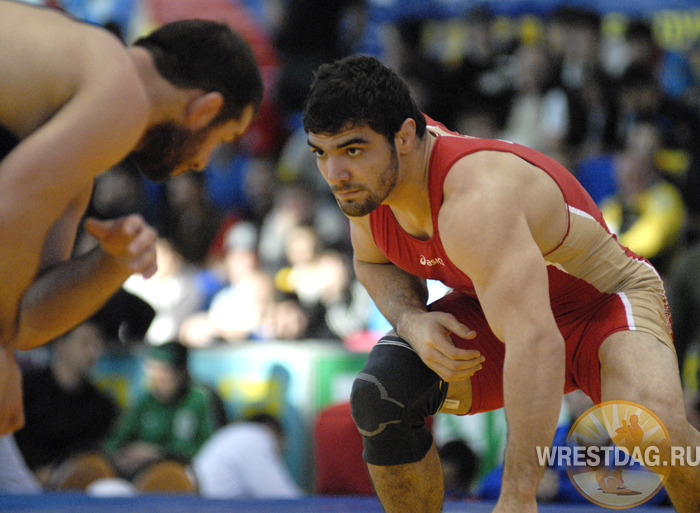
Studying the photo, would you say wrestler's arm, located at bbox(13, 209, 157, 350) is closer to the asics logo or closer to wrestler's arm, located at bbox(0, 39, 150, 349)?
wrestler's arm, located at bbox(0, 39, 150, 349)

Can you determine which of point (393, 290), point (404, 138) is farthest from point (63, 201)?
point (393, 290)

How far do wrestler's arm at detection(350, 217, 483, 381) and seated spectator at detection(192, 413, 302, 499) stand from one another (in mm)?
2085

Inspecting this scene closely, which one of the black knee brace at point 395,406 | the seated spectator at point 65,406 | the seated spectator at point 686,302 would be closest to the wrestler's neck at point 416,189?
the black knee brace at point 395,406

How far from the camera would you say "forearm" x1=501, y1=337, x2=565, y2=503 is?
221 centimetres

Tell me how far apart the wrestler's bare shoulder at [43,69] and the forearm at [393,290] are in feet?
4.18

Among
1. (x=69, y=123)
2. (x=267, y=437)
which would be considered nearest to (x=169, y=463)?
(x=267, y=437)

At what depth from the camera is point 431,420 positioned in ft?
15.7

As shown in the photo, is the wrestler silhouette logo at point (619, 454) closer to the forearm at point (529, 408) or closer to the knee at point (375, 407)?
the forearm at point (529, 408)

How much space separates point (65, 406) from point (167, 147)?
3.45 metres

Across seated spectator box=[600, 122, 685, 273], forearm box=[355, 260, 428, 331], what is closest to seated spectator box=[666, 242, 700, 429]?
seated spectator box=[600, 122, 685, 273]

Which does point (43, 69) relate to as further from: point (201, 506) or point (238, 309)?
point (238, 309)

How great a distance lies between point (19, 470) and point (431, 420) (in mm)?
2224

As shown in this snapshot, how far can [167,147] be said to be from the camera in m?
2.48

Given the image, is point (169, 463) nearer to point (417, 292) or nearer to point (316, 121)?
point (417, 292)
